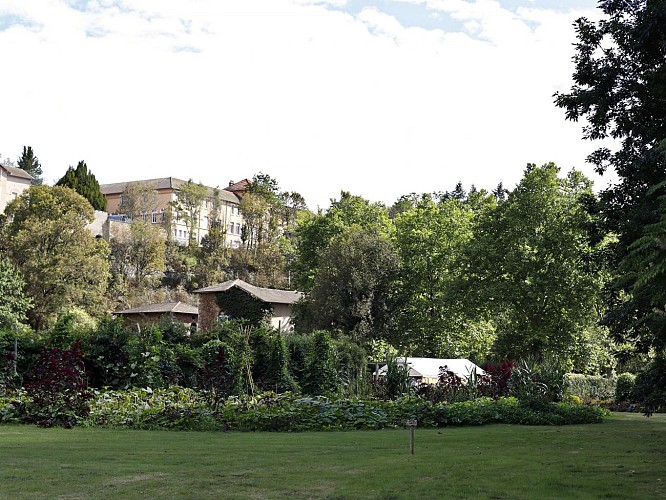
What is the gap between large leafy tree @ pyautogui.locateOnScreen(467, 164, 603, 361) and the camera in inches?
1585

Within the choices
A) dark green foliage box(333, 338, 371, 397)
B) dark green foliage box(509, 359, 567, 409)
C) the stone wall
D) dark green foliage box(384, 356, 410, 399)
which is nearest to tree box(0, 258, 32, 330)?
the stone wall

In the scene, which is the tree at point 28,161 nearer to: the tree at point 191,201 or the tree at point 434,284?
the tree at point 191,201

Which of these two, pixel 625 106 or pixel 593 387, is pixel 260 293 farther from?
pixel 625 106

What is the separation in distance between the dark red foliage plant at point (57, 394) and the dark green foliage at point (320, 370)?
11492mm

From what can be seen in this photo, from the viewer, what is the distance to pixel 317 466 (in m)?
10.0

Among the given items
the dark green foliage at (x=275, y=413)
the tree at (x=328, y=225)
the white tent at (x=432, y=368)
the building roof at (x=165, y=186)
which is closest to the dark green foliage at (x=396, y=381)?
the dark green foliage at (x=275, y=413)

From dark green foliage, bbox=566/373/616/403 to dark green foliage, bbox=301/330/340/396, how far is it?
18.3 metres

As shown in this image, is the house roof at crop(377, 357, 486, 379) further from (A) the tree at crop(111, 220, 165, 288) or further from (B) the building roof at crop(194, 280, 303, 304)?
(A) the tree at crop(111, 220, 165, 288)

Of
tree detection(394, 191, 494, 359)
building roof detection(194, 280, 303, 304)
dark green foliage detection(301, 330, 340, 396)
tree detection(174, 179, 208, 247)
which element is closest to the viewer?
dark green foliage detection(301, 330, 340, 396)

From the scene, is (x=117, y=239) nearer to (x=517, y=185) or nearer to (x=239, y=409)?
(x=517, y=185)

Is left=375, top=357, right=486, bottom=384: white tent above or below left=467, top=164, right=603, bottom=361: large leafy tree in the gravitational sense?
below

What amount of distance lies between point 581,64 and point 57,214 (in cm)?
5058

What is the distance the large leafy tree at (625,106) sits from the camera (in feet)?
51.7

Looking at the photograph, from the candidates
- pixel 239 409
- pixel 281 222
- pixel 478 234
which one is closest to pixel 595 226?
pixel 239 409
